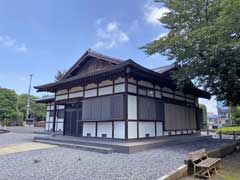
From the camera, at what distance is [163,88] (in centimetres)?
1102

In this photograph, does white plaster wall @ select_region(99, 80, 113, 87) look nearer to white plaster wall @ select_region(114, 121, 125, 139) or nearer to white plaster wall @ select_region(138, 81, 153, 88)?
white plaster wall @ select_region(138, 81, 153, 88)

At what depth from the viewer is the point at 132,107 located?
8.73m

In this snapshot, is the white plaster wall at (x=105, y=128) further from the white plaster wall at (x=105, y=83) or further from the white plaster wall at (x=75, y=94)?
the white plaster wall at (x=75, y=94)

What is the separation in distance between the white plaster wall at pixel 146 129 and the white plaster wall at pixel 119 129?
1.05 meters

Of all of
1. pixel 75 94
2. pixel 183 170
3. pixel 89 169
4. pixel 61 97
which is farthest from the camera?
pixel 61 97

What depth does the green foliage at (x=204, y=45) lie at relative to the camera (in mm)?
7330

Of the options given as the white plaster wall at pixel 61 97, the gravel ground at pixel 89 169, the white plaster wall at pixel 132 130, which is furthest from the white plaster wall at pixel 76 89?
the gravel ground at pixel 89 169

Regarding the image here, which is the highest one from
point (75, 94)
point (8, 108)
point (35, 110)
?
point (75, 94)

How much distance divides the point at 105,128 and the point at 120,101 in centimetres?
189

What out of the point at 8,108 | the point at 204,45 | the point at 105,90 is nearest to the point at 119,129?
the point at 105,90

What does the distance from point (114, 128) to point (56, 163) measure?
3.92 m

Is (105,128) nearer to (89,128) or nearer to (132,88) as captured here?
(89,128)

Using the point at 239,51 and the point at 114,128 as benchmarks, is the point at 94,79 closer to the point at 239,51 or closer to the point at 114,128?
the point at 114,128

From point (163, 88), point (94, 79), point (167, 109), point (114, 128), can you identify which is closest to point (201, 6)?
point (163, 88)
